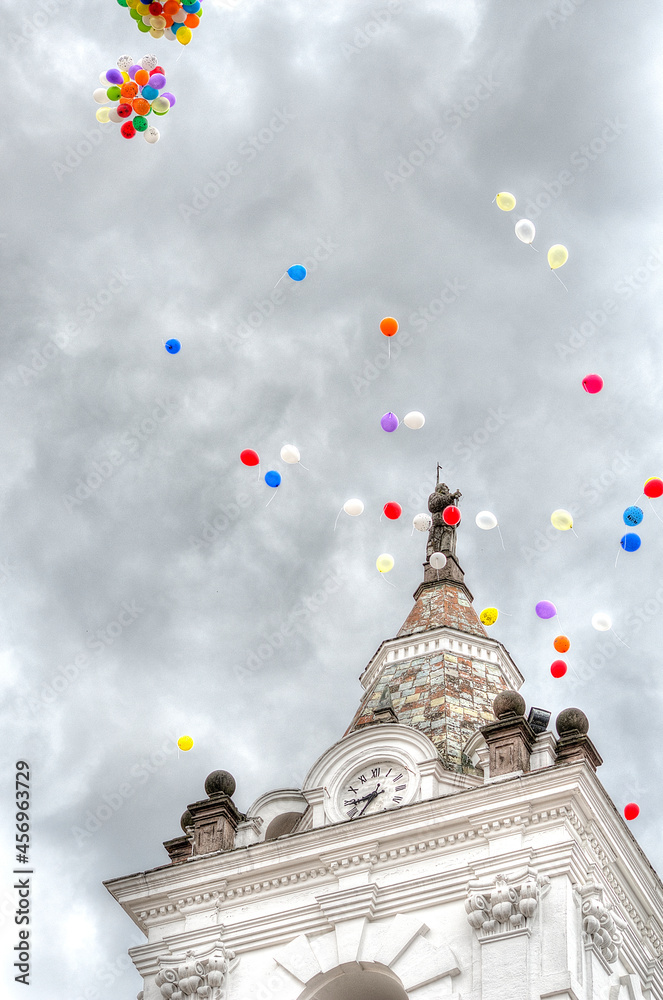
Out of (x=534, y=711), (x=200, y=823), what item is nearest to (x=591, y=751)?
(x=534, y=711)

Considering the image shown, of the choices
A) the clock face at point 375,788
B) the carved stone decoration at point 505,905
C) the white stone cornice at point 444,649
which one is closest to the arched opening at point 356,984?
the carved stone decoration at point 505,905

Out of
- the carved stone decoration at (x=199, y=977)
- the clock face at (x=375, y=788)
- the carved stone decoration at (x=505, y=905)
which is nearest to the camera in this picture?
the carved stone decoration at (x=505, y=905)

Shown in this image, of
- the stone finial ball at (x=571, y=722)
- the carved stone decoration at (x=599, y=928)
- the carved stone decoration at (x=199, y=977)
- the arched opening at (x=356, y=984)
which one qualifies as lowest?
the carved stone decoration at (x=599, y=928)

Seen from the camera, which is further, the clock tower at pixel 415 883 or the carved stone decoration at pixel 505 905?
the clock tower at pixel 415 883

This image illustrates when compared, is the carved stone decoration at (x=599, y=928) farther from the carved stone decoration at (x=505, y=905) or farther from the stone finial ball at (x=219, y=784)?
the stone finial ball at (x=219, y=784)

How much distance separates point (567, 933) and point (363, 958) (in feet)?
12.4

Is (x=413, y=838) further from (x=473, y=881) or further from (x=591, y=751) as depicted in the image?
(x=591, y=751)

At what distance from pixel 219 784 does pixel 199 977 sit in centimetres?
466

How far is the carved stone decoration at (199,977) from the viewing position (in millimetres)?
33094

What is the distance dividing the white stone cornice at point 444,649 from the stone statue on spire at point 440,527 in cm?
491

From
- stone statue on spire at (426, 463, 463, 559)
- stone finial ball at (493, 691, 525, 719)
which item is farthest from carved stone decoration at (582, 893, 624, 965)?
stone statue on spire at (426, 463, 463, 559)

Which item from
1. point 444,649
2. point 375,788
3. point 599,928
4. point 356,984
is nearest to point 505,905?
point 599,928

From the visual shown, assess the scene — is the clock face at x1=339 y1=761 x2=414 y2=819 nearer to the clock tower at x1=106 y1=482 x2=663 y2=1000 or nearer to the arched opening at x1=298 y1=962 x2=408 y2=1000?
the clock tower at x1=106 y1=482 x2=663 y2=1000

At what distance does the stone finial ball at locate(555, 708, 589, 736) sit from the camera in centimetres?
3478
